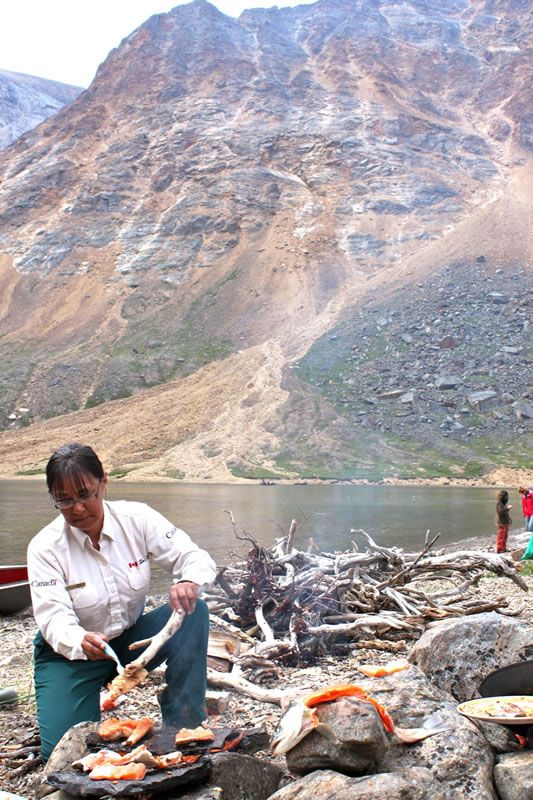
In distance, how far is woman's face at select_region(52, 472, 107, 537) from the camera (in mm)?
4078

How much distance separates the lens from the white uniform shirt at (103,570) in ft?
13.2

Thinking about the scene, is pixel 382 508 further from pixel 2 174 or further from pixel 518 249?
pixel 2 174

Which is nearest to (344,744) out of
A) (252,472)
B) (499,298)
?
(252,472)

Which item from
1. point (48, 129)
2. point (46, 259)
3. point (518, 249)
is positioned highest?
point (48, 129)

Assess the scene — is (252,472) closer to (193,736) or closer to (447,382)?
(447,382)

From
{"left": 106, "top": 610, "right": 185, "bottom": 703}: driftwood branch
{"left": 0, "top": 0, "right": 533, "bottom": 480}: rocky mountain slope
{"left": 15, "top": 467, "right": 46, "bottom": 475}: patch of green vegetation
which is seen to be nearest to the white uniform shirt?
{"left": 106, "top": 610, "right": 185, "bottom": 703}: driftwood branch

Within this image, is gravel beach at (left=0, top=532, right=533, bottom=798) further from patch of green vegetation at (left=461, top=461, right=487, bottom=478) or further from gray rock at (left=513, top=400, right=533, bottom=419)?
gray rock at (left=513, top=400, right=533, bottom=419)

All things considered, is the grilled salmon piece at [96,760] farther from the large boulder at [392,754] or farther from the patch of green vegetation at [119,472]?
the patch of green vegetation at [119,472]

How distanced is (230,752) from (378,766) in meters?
0.76

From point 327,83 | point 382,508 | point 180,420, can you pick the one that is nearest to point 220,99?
point 327,83

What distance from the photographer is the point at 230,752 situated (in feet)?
11.9

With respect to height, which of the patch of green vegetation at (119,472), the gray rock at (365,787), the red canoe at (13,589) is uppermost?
the gray rock at (365,787)

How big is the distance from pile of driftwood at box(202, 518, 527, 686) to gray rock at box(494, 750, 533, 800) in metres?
2.99

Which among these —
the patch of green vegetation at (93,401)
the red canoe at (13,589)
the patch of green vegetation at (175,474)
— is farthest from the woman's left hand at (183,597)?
the patch of green vegetation at (93,401)
